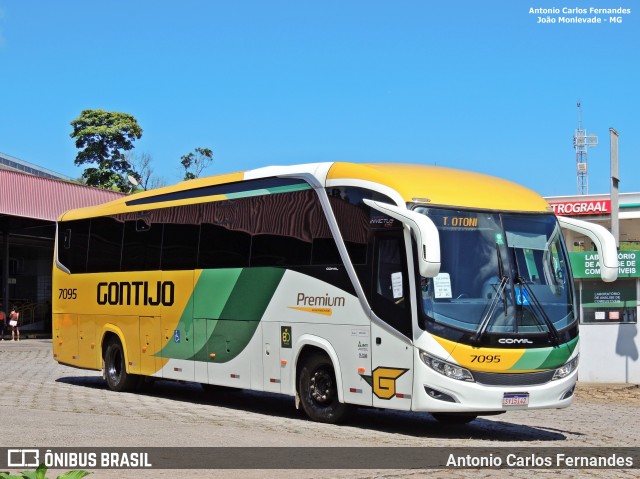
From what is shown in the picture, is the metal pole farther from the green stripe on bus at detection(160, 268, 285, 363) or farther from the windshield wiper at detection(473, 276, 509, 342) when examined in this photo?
the windshield wiper at detection(473, 276, 509, 342)

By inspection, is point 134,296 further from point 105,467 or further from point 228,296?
point 105,467

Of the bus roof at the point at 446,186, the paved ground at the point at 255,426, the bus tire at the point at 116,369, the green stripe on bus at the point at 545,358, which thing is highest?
the bus roof at the point at 446,186

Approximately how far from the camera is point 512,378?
13008mm

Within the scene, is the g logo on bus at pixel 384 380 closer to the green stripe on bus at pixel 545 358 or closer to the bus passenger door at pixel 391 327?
the bus passenger door at pixel 391 327

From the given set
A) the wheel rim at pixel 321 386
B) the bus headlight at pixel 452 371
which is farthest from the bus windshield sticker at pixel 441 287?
the wheel rim at pixel 321 386

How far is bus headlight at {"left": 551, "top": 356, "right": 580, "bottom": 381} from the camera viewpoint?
528 inches

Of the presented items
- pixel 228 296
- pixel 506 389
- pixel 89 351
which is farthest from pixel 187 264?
pixel 506 389

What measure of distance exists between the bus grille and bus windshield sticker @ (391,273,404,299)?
A: 4.47 feet

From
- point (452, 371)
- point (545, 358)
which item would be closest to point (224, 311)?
point (452, 371)

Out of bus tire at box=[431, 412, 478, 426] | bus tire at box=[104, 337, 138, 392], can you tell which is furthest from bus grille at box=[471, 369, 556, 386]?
bus tire at box=[104, 337, 138, 392]

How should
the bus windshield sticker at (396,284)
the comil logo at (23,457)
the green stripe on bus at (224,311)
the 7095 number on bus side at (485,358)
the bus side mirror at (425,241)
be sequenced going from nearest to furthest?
the comil logo at (23,457) → the bus side mirror at (425,241) → the 7095 number on bus side at (485,358) → the bus windshield sticker at (396,284) → the green stripe on bus at (224,311)

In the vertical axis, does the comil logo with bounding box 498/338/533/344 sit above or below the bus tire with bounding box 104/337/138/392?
above

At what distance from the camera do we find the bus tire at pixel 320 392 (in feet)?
47.1

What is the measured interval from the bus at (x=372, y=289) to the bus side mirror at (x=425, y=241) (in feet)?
0.06
